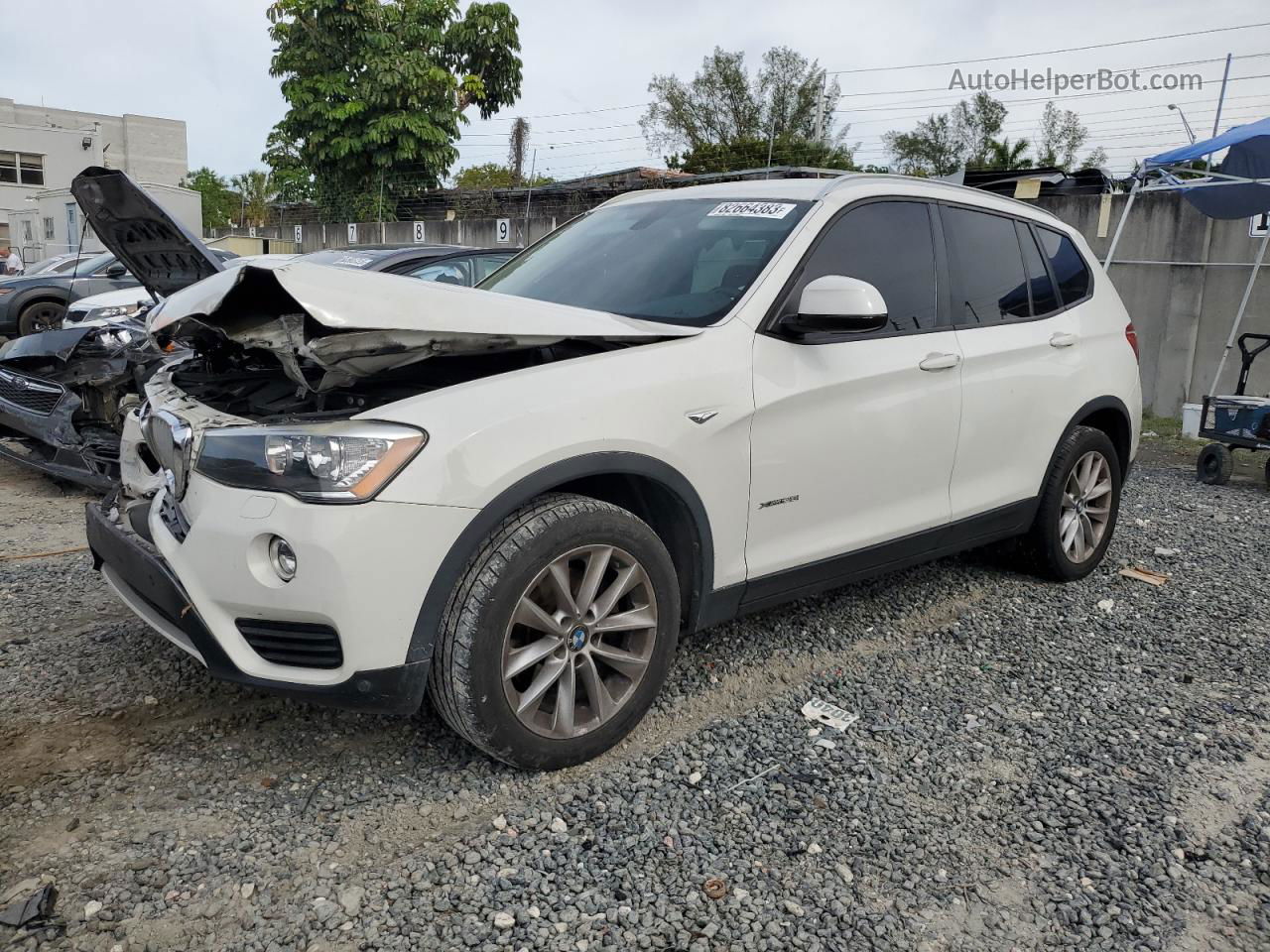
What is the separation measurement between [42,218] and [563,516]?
3240 centimetres

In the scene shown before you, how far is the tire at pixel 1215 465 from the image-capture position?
7895 millimetres

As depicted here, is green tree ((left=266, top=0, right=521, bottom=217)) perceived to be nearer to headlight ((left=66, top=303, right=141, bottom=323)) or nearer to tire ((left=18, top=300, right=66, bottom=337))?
tire ((left=18, top=300, right=66, bottom=337))

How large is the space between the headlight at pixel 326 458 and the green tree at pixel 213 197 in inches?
2260

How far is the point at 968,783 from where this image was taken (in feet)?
10.1

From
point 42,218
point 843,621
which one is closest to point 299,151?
point 42,218

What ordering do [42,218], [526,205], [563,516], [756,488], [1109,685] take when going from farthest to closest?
[42,218], [526,205], [1109,685], [756,488], [563,516]

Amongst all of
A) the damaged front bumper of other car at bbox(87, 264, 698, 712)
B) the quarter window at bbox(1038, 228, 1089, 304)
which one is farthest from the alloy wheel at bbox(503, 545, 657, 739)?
the quarter window at bbox(1038, 228, 1089, 304)

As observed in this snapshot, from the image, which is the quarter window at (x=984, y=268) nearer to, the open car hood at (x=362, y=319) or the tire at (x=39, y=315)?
the open car hood at (x=362, y=319)

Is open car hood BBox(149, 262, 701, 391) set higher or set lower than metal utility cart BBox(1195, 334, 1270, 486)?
higher

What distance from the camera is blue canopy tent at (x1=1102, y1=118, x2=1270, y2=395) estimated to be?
842 centimetres

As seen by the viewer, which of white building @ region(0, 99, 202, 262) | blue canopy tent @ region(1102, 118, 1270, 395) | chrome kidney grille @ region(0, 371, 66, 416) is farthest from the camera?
white building @ region(0, 99, 202, 262)

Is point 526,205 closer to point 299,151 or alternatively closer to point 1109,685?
point 299,151

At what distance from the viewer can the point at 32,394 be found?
6199 millimetres

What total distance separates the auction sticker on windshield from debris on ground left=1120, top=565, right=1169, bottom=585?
2.90 meters
